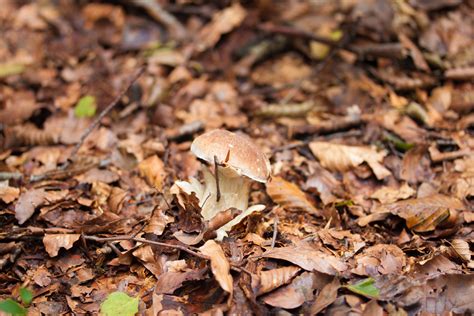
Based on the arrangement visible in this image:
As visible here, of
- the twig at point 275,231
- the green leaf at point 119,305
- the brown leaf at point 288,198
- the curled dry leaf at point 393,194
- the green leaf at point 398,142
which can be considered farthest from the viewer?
the green leaf at point 398,142

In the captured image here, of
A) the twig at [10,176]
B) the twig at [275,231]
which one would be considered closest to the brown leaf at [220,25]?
the twig at [10,176]

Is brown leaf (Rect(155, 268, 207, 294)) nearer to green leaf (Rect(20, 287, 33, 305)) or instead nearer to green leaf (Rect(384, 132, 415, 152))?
green leaf (Rect(20, 287, 33, 305))

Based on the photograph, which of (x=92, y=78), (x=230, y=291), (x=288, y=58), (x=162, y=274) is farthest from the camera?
(x=288, y=58)

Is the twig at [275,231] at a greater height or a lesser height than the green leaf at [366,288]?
greater

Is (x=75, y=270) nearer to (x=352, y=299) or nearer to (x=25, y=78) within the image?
(x=352, y=299)

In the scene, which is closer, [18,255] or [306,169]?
[18,255]

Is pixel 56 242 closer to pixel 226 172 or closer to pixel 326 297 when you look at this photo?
pixel 226 172

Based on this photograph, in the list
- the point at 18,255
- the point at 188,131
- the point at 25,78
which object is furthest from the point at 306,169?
the point at 25,78

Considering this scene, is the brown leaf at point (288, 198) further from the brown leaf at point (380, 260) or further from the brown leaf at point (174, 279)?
the brown leaf at point (174, 279)
